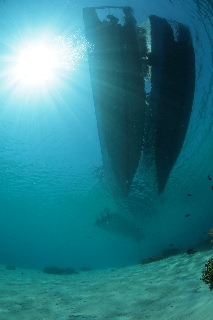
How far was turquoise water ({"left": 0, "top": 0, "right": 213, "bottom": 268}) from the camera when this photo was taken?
835 cm

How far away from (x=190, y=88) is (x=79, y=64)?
571 cm

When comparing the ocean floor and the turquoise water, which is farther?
the turquoise water

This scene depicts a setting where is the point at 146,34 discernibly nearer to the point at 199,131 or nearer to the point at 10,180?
the point at 199,131

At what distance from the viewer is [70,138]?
2370cm

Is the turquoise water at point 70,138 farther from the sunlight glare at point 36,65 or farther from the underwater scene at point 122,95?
the sunlight glare at point 36,65

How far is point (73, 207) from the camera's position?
155 ft

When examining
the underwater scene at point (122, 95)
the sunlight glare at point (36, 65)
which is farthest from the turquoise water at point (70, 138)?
the sunlight glare at point (36, 65)

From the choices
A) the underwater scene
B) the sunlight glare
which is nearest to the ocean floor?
the underwater scene

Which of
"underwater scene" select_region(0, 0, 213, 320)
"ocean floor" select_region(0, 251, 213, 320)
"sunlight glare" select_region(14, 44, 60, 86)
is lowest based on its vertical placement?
"ocean floor" select_region(0, 251, 213, 320)

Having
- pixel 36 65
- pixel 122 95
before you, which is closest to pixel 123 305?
pixel 122 95

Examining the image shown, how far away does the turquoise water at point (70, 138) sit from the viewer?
835cm

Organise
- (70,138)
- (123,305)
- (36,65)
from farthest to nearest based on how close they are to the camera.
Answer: (70,138) < (36,65) < (123,305)

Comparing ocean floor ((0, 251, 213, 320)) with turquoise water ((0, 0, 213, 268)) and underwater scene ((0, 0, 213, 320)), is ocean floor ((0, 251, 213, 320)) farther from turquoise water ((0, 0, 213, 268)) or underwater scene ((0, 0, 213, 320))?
turquoise water ((0, 0, 213, 268))

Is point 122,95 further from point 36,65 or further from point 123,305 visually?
point 36,65
